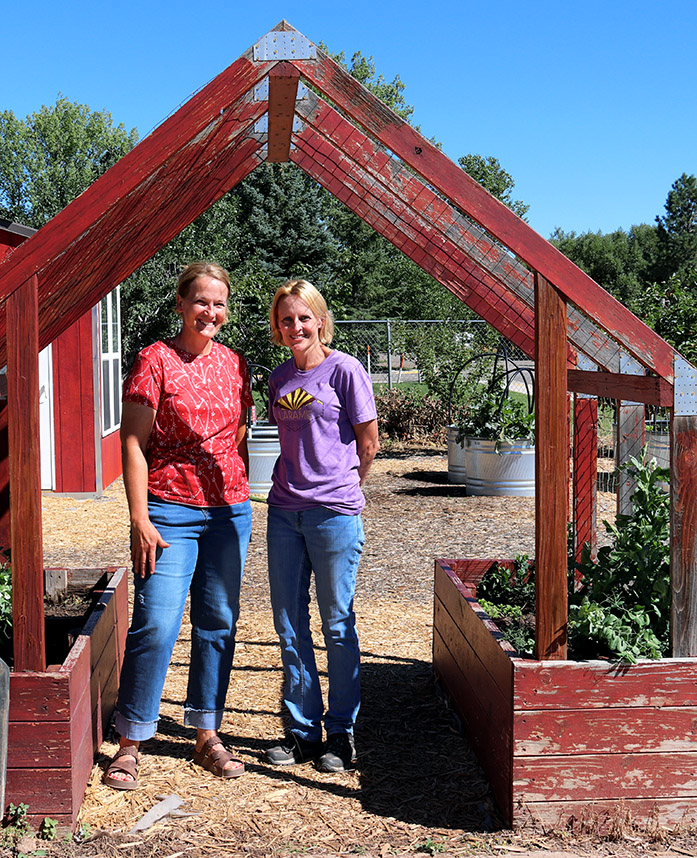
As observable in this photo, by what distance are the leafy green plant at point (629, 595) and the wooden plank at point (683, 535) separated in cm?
10

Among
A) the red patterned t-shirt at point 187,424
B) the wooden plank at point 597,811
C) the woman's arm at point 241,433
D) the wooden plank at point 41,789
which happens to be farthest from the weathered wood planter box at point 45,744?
the wooden plank at point 597,811

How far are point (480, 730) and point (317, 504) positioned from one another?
107 cm

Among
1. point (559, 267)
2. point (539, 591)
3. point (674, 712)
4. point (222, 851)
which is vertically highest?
point (559, 267)

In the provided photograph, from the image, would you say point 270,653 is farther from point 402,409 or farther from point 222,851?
point 402,409

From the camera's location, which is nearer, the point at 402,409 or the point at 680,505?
the point at 680,505

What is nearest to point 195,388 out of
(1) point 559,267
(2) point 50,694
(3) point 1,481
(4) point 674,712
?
(2) point 50,694

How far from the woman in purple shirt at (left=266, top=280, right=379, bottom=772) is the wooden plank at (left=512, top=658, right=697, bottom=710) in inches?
30.9

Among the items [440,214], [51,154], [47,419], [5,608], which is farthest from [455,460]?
[51,154]

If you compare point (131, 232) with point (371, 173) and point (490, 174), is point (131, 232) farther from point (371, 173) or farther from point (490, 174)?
point (490, 174)

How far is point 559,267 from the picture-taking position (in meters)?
2.72

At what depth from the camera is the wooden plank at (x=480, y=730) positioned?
113 inches

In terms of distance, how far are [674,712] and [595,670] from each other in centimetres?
29

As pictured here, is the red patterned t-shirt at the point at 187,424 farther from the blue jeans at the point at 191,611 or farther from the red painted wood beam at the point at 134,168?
the red painted wood beam at the point at 134,168

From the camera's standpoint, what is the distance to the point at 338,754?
3369 mm
